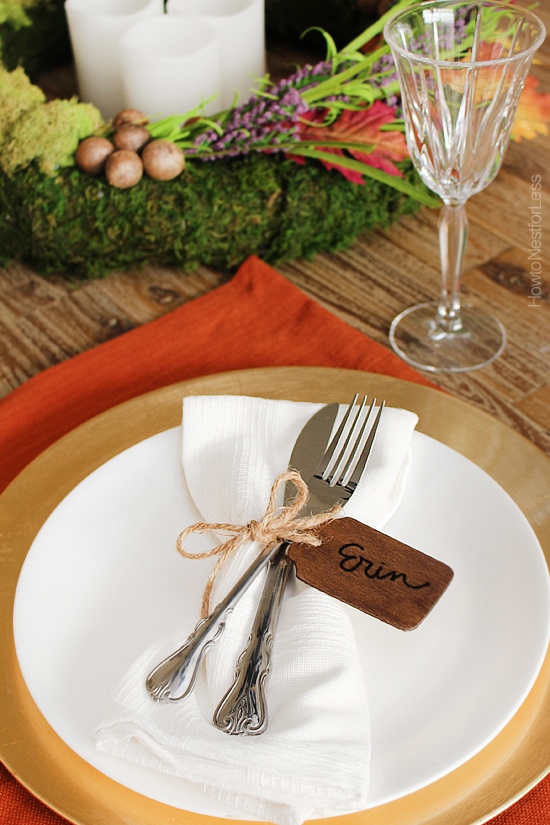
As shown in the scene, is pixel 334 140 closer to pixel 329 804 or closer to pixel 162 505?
pixel 162 505

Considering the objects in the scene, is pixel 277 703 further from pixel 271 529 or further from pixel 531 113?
pixel 531 113

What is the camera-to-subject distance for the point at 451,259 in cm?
74

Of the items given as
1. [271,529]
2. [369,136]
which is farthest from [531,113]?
[271,529]

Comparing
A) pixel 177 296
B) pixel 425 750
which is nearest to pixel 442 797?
pixel 425 750

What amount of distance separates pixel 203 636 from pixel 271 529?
72 mm

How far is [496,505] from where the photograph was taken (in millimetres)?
492

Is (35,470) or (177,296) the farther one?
(177,296)

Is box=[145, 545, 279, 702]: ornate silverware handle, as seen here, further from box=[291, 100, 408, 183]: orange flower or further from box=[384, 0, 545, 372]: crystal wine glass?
box=[291, 100, 408, 183]: orange flower

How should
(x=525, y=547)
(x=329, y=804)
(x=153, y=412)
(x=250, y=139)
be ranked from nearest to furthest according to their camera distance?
(x=329, y=804) → (x=525, y=547) → (x=153, y=412) → (x=250, y=139)

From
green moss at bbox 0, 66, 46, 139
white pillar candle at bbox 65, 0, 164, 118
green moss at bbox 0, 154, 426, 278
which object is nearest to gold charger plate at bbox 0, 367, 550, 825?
green moss at bbox 0, 154, 426, 278

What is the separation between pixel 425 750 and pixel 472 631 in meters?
0.08

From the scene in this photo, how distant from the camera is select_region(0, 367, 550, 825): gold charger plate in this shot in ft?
1.24

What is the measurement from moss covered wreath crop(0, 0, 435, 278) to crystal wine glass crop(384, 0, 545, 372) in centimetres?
9

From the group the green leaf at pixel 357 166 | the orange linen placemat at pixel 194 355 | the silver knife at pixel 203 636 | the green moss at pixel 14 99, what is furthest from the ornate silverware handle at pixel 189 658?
the green moss at pixel 14 99
